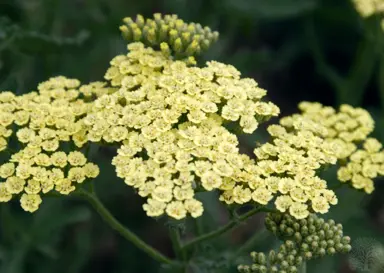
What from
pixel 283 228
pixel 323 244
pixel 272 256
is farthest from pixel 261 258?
pixel 323 244

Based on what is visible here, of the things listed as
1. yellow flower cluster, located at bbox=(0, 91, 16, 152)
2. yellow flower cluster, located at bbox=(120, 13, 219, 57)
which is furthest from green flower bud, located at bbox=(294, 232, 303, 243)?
yellow flower cluster, located at bbox=(0, 91, 16, 152)

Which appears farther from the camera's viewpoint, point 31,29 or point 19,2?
point 19,2

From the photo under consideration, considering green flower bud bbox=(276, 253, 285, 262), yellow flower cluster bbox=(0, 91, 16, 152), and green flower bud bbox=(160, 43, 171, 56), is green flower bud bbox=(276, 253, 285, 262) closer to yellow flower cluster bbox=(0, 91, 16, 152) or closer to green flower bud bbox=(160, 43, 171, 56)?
green flower bud bbox=(160, 43, 171, 56)

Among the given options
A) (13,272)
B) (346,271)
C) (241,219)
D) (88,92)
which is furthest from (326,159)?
(346,271)

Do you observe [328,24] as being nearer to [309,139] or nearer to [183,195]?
[309,139]

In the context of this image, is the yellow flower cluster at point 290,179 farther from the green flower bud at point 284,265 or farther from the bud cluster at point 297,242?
the green flower bud at point 284,265
